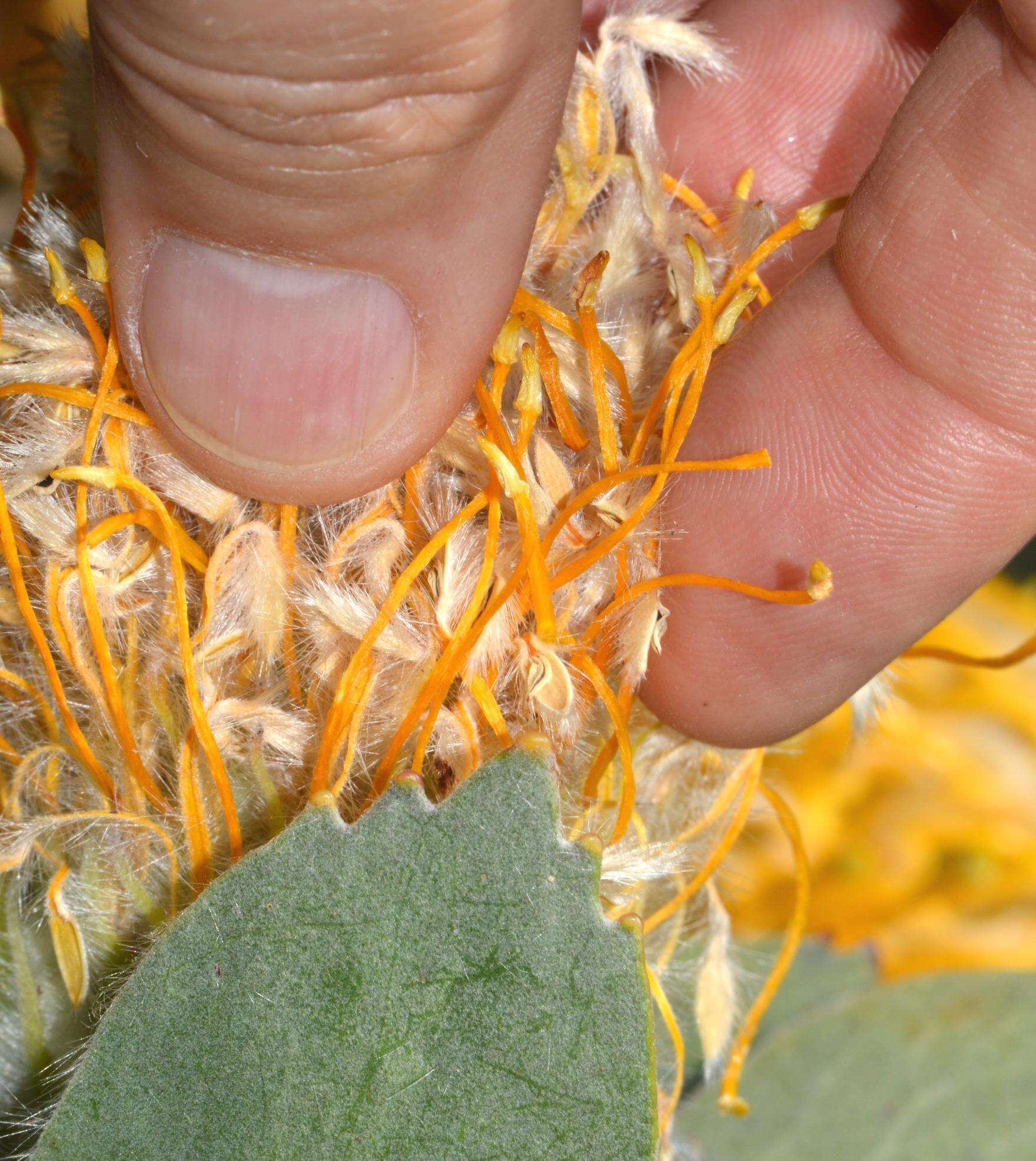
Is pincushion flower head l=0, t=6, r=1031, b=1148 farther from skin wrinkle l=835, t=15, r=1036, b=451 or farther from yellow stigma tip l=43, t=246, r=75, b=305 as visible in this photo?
skin wrinkle l=835, t=15, r=1036, b=451

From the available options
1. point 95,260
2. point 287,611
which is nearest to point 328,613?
point 287,611

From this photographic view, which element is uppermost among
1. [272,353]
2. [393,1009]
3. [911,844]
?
[272,353]

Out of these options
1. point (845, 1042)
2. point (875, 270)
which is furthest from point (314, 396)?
point (845, 1042)

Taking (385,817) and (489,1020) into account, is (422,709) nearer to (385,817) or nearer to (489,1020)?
(385,817)

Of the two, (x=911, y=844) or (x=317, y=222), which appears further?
(x=911, y=844)

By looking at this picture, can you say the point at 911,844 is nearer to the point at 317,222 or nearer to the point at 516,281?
the point at 516,281

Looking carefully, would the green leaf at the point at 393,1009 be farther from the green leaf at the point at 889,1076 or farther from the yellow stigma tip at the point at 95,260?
the green leaf at the point at 889,1076
